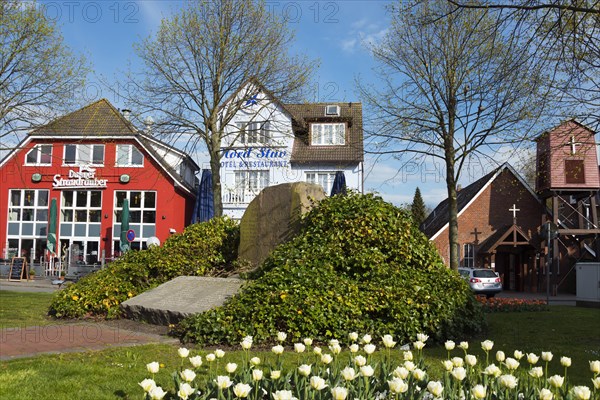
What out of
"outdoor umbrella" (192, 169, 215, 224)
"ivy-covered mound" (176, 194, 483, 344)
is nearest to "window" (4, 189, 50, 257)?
"outdoor umbrella" (192, 169, 215, 224)

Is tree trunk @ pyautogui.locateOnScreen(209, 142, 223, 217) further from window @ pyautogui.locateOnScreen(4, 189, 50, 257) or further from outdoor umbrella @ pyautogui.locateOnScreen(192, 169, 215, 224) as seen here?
window @ pyautogui.locateOnScreen(4, 189, 50, 257)

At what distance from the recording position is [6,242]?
113 feet

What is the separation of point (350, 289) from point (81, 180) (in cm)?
3145

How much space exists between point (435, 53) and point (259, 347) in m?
12.6

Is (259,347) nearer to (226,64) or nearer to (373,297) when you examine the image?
(373,297)

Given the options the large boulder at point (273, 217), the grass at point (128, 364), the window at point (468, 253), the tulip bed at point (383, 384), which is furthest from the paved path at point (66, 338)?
the window at point (468, 253)

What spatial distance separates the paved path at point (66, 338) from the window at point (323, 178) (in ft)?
83.3

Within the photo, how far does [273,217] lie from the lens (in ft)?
33.8

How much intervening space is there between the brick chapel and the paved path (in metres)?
25.9

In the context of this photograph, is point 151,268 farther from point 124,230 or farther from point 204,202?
point 124,230

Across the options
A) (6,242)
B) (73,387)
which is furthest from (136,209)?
(73,387)

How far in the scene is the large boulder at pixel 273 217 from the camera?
9953 millimetres

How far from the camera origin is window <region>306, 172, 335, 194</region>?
3309cm

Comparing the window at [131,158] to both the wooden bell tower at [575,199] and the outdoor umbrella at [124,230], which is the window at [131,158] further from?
the wooden bell tower at [575,199]
